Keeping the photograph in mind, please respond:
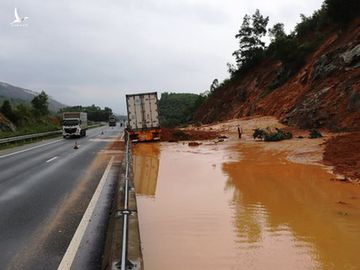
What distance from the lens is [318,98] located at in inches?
1328

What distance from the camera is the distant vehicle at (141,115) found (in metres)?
35.5

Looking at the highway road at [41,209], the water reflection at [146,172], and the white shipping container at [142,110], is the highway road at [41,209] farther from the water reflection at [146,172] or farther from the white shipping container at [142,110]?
the white shipping container at [142,110]

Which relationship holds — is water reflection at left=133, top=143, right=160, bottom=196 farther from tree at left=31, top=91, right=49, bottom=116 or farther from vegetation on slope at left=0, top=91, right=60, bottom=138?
tree at left=31, top=91, right=49, bottom=116

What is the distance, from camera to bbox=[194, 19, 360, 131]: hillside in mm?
29891

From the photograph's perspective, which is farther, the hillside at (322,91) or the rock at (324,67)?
the rock at (324,67)

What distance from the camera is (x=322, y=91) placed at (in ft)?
→ 111

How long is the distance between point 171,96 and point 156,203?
171m

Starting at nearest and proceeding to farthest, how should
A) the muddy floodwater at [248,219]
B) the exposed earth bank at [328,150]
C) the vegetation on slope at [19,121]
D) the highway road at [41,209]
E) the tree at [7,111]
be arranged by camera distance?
the highway road at [41,209]
the muddy floodwater at [248,219]
the exposed earth bank at [328,150]
the vegetation on slope at [19,121]
the tree at [7,111]

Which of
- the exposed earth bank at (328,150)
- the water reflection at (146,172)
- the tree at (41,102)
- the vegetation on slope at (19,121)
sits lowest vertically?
the water reflection at (146,172)

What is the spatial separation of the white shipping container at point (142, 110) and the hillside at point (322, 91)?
10.9 m

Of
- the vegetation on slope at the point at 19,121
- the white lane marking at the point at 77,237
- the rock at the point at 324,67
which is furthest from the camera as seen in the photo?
the vegetation on slope at the point at 19,121

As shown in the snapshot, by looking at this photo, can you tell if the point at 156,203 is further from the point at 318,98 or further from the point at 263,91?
the point at 263,91

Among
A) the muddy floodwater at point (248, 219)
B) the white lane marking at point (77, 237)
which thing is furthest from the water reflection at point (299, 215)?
the white lane marking at point (77, 237)

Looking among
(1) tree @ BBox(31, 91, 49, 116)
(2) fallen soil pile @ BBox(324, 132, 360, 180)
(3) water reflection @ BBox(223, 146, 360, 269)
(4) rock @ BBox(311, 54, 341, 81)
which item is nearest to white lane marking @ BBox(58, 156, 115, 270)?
(3) water reflection @ BBox(223, 146, 360, 269)
